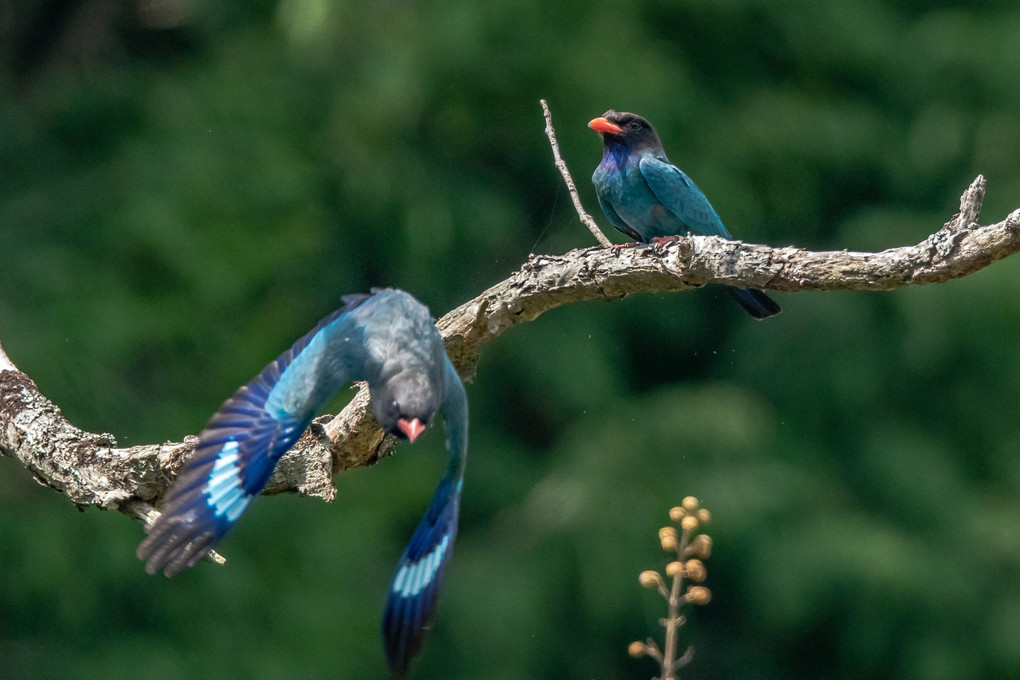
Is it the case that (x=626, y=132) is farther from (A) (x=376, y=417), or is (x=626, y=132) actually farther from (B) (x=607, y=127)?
(A) (x=376, y=417)

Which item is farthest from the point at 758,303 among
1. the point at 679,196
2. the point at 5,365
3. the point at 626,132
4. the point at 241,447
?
the point at 5,365

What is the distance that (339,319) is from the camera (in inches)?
132

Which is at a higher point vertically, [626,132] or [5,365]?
[626,132]

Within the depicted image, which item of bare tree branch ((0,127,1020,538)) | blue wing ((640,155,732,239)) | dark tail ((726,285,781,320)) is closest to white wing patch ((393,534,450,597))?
bare tree branch ((0,127,1020,538))

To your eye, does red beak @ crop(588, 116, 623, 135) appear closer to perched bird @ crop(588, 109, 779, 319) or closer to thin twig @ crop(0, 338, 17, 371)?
perched bird @ crop(588, 109, 779, 319)

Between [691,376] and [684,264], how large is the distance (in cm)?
552

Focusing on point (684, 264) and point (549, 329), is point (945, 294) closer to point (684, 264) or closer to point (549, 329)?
point (549, 329)

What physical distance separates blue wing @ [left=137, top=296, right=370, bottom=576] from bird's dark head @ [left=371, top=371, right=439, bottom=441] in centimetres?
13

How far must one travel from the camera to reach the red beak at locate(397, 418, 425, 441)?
9.59ft

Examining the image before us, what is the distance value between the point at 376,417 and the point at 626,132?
6.74 ft

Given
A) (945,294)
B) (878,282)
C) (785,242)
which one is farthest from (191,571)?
(878,282)

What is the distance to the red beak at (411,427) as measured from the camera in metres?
2.92

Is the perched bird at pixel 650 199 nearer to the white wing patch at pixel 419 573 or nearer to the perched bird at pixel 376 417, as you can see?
the perched bird at pixel 376 417

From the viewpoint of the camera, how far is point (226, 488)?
2873mm
